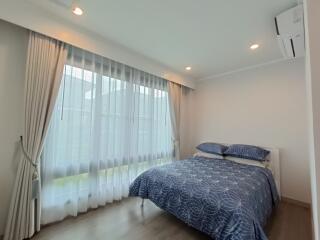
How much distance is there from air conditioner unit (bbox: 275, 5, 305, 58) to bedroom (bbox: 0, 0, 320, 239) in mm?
73

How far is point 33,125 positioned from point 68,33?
4.00ft

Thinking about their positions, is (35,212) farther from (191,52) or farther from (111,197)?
(191,52)

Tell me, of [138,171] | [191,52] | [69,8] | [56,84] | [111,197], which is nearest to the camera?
[69,8]

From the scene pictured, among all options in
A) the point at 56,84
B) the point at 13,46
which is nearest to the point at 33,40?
the point at 13,46

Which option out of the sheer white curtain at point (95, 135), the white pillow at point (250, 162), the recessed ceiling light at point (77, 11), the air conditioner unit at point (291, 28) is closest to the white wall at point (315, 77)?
the air conditioner unit at point (291, 28)

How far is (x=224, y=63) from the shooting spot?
10.7 feet

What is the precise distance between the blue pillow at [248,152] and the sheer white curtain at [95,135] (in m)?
1.48

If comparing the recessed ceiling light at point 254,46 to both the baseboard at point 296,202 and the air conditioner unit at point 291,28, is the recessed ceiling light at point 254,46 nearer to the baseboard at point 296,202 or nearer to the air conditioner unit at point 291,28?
the air conditioner unit at point 291,28

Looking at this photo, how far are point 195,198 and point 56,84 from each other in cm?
212

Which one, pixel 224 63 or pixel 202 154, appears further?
pixel 202 154

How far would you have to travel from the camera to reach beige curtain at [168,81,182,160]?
3682 mm

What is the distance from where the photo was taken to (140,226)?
209 centimetres

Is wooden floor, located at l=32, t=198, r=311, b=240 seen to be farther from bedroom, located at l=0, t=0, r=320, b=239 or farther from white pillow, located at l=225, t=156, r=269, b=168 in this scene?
white pillow, located at l=225, t=156, r=269, b=168

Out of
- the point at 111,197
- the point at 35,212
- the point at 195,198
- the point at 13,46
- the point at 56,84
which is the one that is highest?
the point at 13,46
